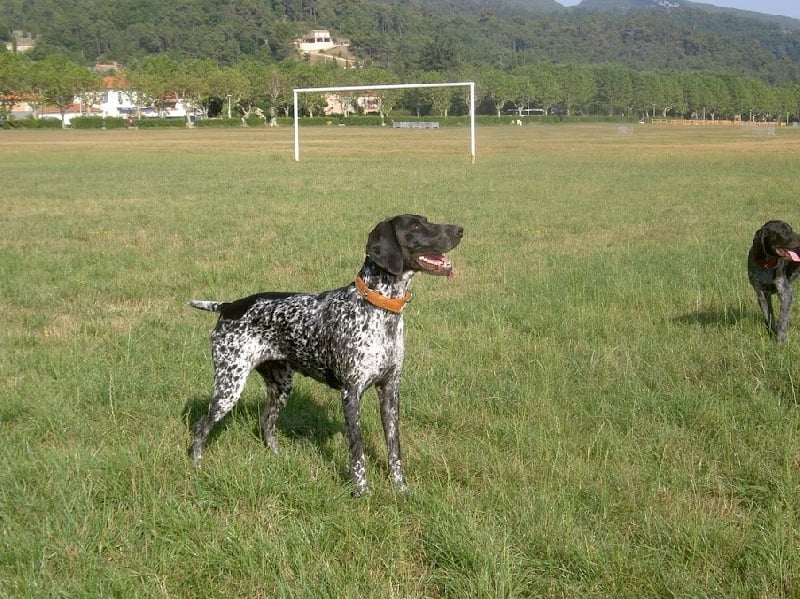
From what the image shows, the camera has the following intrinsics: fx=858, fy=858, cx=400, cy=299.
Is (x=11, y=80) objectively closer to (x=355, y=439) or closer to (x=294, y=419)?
(x=294, y=419)

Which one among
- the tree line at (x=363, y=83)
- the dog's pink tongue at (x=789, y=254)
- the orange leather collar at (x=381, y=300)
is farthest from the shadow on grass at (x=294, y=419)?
the tree line at (x=363, y=83)

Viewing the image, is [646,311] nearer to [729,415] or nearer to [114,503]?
[729,415]

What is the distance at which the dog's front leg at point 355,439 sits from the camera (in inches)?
191

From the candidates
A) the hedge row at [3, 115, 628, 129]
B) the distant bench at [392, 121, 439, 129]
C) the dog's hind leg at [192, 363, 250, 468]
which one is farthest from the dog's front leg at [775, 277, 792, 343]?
the hedge row at [3, 115, 628, 129]

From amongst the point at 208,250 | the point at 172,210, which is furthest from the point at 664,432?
the point at 172,210

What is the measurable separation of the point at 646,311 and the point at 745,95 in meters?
206

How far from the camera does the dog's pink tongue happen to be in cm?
767

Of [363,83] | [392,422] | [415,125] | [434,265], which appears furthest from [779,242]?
[363,83]

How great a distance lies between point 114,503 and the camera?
4836 millimetres

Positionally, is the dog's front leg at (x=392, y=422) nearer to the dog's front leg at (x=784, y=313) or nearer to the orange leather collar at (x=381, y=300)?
the orange leather collar at (x=381, y=300)

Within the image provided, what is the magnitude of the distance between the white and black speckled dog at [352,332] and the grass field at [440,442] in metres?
0.38

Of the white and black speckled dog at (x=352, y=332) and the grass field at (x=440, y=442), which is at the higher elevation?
the white and black speckled dog at (x=352, y=332)

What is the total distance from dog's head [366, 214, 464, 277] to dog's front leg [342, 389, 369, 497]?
76 cm

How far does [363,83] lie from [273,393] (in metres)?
147
